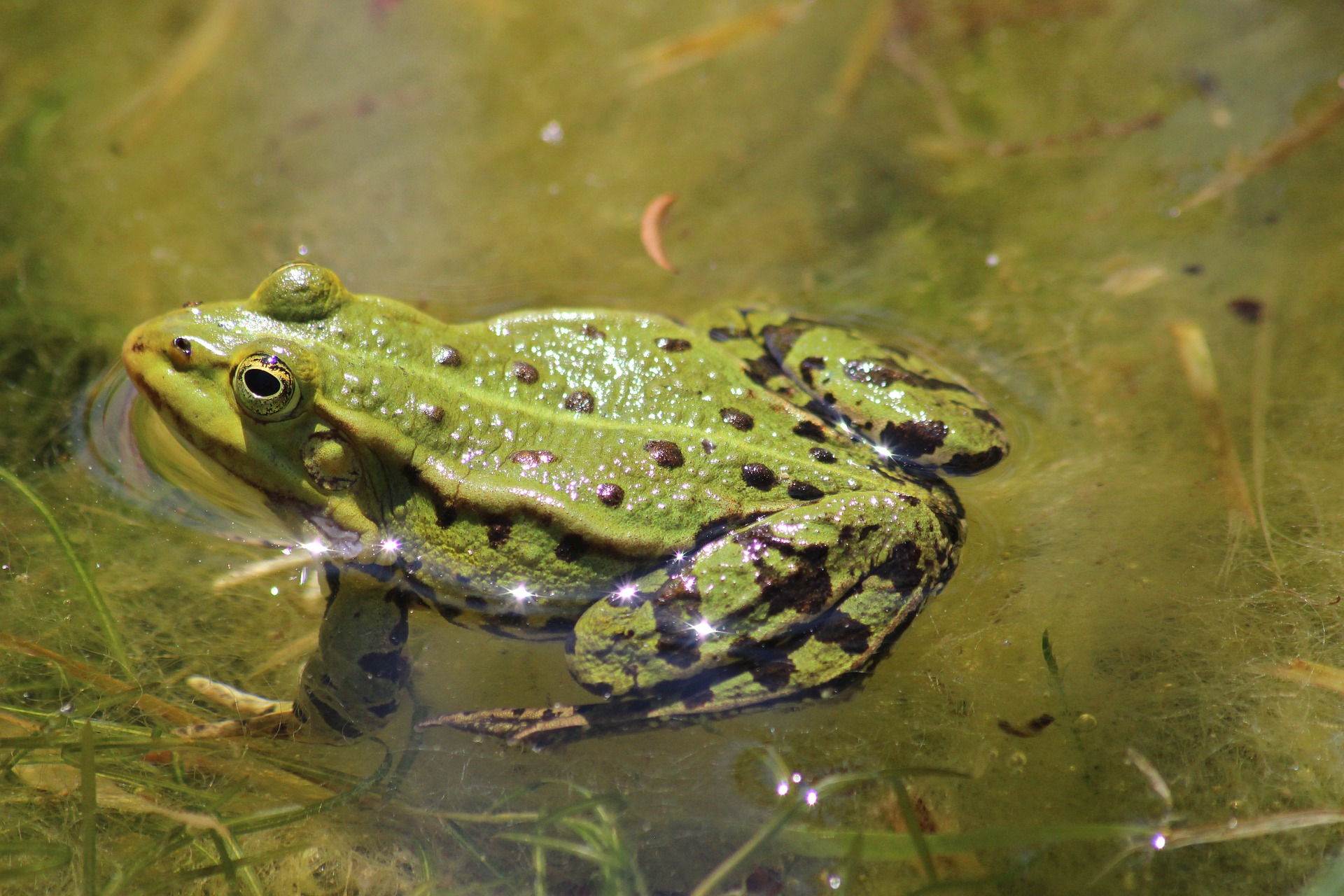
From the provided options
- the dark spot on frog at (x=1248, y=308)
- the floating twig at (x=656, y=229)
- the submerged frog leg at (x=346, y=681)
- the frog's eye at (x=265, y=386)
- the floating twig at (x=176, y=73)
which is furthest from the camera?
the floating twig at (x=176, y=73)

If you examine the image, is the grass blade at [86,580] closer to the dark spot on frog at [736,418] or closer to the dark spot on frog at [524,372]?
the dark spot on frog at [524,372]

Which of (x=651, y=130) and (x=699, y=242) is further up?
(x=651, y=130)

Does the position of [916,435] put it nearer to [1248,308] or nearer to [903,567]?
[903,567]

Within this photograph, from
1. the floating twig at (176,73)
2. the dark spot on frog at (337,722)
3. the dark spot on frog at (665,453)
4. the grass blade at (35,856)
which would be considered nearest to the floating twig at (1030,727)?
the dark spot on frog at (665,453)

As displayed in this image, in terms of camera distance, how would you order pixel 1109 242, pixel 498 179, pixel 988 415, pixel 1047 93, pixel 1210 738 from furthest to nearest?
1. pixel 1047 93
2. pixel 498 179
3. pixel 1109 242
4. pixel 988 415
5. pixel 1210 738

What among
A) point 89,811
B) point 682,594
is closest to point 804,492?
point 682,594

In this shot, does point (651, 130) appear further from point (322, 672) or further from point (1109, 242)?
point (322, 672)

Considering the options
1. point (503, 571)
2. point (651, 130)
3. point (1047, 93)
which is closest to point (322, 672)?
point (503, 571)
